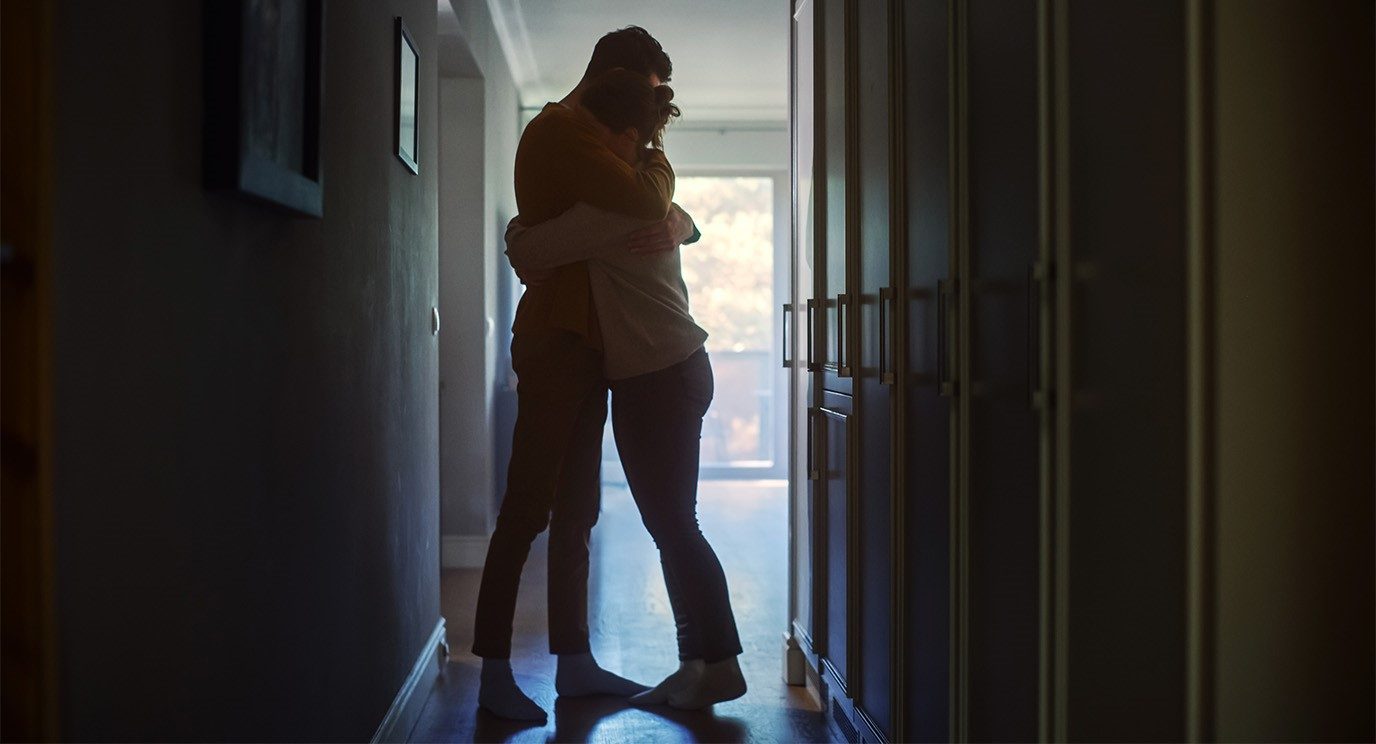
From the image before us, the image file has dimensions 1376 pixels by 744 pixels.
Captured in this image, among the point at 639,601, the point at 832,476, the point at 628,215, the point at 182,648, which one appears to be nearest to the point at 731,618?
the point at 832,476

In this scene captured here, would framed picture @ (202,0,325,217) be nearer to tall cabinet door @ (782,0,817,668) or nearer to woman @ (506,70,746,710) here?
woman @ (506,70,746,710)

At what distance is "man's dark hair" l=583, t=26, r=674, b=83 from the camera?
Result: 2.56 metres

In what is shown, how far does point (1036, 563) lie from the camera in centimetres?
141

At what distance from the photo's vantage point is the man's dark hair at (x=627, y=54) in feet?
8.39

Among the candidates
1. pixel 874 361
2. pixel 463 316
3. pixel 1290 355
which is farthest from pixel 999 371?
pixel 463 316

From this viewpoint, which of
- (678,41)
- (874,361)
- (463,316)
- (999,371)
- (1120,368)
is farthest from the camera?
(678,41)

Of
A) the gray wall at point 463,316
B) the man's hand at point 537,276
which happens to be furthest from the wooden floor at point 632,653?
the man's hand at point 537,276

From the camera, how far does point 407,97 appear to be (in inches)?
102

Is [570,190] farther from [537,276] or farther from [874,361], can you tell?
[874,361]

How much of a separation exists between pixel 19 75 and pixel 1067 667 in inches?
44.3

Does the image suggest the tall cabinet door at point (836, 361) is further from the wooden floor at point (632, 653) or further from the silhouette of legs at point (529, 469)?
the silhouette of legs at point (529, 469)

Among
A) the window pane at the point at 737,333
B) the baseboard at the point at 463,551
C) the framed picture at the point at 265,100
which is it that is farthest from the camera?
the window pane at the point at 737,333

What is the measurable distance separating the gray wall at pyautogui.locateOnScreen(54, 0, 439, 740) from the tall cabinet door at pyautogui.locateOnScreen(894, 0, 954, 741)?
908mm

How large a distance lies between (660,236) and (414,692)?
42.4 inches
